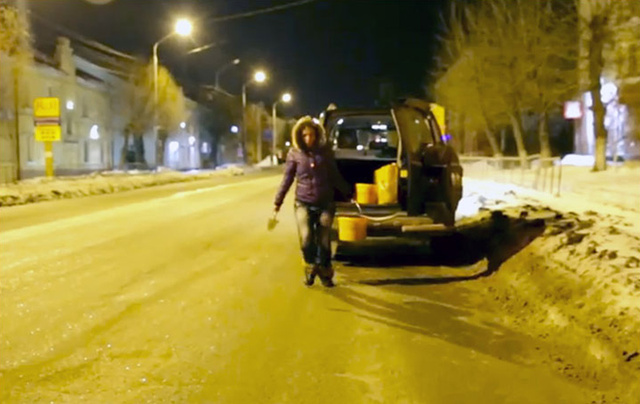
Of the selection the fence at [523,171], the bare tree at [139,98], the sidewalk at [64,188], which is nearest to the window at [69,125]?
the bare tree at [139,98]

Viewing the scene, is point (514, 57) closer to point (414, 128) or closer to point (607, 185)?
point (607, 185)

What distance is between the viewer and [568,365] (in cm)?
605

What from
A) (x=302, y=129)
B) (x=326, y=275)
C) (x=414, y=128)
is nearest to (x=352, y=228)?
(x=326, y=275)

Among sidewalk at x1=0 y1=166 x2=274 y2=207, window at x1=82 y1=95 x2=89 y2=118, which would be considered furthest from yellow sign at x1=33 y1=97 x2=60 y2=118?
window at x1=82 y1=95 x2=89 y2=118

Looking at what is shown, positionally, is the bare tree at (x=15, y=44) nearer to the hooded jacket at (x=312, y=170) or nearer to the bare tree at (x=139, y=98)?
the bare tree at (x=139, y=98)

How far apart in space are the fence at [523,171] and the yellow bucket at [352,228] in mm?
11864

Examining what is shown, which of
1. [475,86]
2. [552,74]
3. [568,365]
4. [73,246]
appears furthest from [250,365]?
[475,86]

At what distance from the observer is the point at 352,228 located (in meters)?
9.68

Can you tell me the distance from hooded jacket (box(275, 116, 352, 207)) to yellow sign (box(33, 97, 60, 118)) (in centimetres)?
2482

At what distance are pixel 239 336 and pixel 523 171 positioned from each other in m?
23.0

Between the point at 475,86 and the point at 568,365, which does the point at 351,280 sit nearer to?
the point at 568,365

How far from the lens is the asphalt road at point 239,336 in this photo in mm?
5367

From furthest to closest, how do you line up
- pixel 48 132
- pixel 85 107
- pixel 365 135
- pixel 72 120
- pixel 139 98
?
pixel 139 98
pixel 85 107
pixel 72 120
pixel 48 132
pixel 365 135

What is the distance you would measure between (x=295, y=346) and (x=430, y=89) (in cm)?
5233
